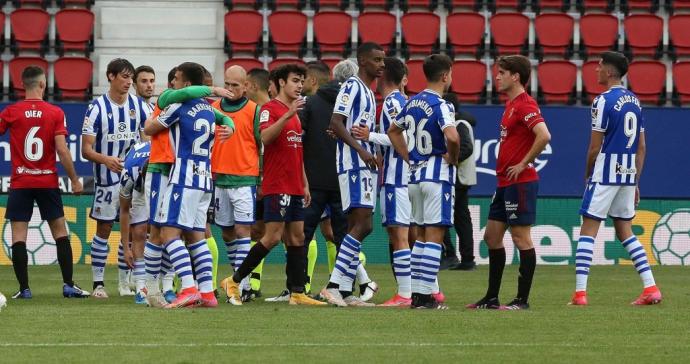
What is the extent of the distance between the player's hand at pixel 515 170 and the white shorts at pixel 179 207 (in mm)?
2406

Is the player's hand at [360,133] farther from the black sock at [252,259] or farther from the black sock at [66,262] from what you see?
the black sock at [66,262]

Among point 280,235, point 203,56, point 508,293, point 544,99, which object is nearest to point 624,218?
point 508,293

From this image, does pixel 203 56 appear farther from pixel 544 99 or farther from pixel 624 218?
pixel 624 218

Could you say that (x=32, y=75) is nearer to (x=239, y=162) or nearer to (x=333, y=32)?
(x=239, y=162)

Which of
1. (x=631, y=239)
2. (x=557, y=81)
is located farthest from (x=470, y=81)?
(x=631, y=239)

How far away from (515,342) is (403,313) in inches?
76.4

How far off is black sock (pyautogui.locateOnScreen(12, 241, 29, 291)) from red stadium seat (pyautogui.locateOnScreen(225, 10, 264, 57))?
10733mm

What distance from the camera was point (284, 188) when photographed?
423 inches

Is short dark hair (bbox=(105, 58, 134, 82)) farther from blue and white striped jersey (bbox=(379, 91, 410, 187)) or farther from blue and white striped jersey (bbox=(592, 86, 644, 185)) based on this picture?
blue and white striped jersey (bbox=(592, 86, 644, 185))

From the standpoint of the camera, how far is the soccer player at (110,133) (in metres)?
11.9

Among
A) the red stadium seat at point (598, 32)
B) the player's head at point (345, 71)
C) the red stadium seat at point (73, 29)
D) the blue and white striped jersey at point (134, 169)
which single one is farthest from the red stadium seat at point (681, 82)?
the blue and white striped jersey at point (134, 169)

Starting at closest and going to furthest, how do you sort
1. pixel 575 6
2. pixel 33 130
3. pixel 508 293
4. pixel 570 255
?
pixel 33 130 → pixel 508 293 → pixel 570 255 → pixel 575 6

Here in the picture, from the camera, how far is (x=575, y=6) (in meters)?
22.9

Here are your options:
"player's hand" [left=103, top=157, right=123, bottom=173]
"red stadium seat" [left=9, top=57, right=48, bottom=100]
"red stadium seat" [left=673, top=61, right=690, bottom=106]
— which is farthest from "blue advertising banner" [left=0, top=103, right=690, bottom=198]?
"player's hand" [left=103, top=157, right=123, bottom=173]
